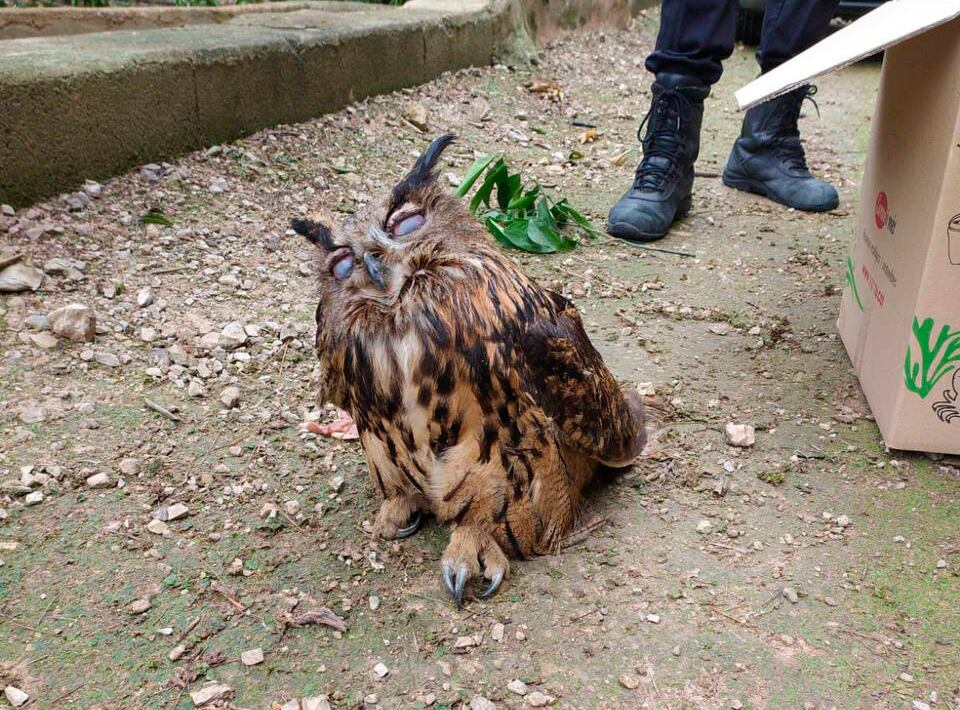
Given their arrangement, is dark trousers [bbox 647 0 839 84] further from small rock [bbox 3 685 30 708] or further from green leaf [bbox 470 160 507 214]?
small rock [bbox 3 685 30 708]

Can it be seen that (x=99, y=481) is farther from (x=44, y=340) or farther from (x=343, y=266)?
(x=343, y=266)

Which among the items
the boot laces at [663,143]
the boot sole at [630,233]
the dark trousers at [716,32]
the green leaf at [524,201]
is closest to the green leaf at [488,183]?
the green leaf at [524,201]

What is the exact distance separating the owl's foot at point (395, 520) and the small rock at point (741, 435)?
998mm

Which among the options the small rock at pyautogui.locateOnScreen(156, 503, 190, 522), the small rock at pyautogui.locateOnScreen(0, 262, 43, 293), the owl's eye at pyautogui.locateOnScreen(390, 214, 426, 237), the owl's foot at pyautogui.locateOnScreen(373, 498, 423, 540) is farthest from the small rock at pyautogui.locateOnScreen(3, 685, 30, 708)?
the small rock at pyautogui.locateOnScreen(0, 262, 43, 293)

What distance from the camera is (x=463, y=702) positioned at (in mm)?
1698

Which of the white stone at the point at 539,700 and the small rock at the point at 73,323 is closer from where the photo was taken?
the white stone at the point at 539,700

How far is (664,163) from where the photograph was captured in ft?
Result: 13.2

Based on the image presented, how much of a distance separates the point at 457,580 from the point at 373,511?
0.41 m

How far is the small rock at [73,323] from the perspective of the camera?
2672 millimetres

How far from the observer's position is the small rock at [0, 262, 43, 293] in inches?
109

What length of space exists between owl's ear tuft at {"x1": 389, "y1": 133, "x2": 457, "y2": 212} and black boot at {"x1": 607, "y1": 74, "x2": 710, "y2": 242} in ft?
6.97

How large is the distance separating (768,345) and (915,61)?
108cm

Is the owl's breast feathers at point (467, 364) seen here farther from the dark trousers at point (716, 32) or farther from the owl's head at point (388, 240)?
the dark trousers at point (716, 32)

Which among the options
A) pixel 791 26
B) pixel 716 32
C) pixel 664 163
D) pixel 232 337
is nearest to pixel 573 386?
pixel 232 337
